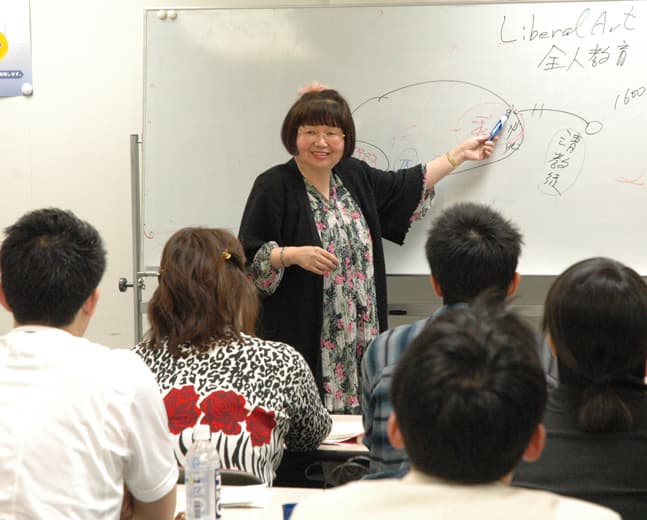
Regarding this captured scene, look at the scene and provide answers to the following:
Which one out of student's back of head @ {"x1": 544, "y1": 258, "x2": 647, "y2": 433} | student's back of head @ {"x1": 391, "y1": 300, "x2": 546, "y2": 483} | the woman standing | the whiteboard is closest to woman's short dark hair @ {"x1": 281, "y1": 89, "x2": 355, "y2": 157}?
the woman standing

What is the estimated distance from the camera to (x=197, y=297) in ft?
6.97

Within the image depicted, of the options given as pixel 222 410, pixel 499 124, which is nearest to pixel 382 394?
pixel 222 410

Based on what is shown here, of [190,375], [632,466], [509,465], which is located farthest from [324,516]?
[190,375]

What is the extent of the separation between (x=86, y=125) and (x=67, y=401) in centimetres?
291

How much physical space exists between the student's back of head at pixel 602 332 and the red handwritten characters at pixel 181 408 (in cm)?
85

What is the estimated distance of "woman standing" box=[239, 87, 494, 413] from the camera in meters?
3.10

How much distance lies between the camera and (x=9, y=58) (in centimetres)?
410

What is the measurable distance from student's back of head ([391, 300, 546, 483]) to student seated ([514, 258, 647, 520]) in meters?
0.49

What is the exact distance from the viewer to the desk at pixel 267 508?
5.86 feet

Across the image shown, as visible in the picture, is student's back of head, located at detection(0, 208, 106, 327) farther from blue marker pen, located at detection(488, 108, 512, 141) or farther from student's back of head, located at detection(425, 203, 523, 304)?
blue marker pen, located at detection(488, 108, 512, 141)

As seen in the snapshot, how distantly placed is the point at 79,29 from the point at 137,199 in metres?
0.99

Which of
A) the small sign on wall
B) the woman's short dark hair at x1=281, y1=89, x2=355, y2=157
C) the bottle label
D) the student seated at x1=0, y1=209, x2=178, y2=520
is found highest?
the small sign on wall

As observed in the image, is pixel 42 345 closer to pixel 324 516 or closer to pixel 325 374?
pixel 324 516

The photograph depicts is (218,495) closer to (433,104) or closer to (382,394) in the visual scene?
(382,394)
